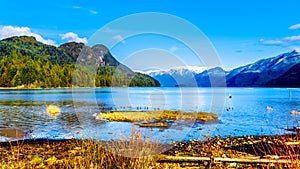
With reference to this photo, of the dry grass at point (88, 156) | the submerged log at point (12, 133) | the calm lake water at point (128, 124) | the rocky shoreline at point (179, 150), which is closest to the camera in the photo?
the dry grass at point (88, 156)

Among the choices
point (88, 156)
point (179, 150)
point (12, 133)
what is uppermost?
point (88, 156)

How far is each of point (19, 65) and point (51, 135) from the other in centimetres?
14441

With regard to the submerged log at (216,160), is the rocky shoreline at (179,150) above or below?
below

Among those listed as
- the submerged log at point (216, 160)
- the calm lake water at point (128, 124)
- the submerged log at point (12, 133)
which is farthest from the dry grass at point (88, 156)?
the submerged log at point (12, 133)

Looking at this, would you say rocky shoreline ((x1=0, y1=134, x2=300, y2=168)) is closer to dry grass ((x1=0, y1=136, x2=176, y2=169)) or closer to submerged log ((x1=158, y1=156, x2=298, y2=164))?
dry grass ((x1=0, y1=136, x2=176, y2=169))

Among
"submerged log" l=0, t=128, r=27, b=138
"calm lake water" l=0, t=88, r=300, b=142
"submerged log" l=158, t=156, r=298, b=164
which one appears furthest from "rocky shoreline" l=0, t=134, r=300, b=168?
"submerged log" l=0, t=128, r=27, b=138

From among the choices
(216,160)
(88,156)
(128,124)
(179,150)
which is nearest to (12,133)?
(128,124)

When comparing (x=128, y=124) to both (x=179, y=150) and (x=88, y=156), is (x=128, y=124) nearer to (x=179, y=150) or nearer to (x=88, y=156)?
(x=179, y=150)

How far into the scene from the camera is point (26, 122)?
104 ft

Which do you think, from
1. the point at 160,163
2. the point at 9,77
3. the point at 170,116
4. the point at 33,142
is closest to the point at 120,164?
the point at 160,163

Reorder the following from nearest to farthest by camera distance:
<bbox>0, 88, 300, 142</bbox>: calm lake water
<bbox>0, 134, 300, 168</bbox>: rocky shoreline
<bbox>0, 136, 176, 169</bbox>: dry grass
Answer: <bbox>0, 136, 176, 169</bbox>: dry grass
<bbox>0, 134, 300, 168</bbox>: rocky shoreline
<bbox>0, 88, 300, 142</bbox>: calm lake water

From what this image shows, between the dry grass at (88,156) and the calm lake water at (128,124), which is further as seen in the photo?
the calm lake water at (128,124)

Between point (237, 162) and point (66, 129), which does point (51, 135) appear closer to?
point (66, 129)

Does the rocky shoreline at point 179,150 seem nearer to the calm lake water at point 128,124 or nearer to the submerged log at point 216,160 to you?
the submerged log at point 216,160
